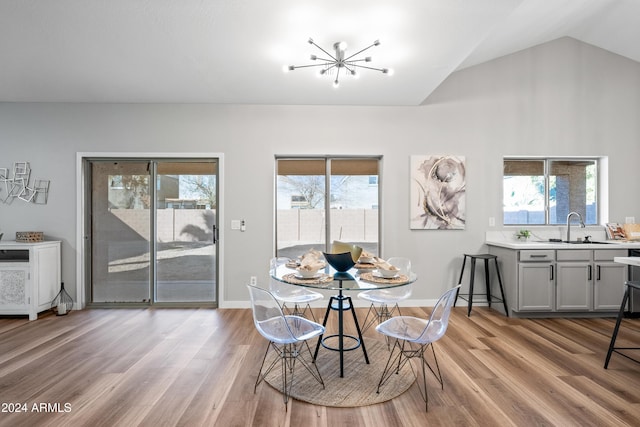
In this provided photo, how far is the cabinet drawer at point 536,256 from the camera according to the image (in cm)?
389

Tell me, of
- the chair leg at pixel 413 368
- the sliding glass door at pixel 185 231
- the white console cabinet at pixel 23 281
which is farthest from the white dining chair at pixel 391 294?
the white console cabinet at pixel 23 281

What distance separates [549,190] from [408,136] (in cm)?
208

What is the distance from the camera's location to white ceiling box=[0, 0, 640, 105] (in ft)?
8.00

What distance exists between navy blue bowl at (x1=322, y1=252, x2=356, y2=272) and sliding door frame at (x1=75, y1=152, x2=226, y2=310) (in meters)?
2.24

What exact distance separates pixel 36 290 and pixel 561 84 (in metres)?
7.06

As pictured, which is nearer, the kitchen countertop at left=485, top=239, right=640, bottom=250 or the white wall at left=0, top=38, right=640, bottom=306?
the kitchen countertop at left=485, top=239, right=640, bottom=250

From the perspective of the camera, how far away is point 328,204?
4551 millimetres

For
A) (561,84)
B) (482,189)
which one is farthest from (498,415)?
(561,84)

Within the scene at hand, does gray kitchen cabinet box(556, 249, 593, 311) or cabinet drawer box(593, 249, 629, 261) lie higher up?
cabinet drawer box(593, 249, 629, 261)

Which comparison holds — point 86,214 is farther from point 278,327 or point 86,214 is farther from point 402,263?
point 402,263

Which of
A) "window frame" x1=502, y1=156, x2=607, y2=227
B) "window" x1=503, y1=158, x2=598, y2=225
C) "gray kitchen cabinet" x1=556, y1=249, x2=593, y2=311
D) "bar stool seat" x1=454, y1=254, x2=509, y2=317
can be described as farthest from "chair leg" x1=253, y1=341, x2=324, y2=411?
"window" x1=503, y1=158, x2=598, y2=225

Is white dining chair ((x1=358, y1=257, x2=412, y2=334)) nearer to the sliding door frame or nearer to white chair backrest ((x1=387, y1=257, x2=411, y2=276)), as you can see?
white chair backrest ((x1=387, y1=257, x2=411, y2=276))

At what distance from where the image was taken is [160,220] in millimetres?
4434

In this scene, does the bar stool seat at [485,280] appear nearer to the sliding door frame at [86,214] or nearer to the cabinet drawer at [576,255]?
the cabinet drawer at [576,255]
